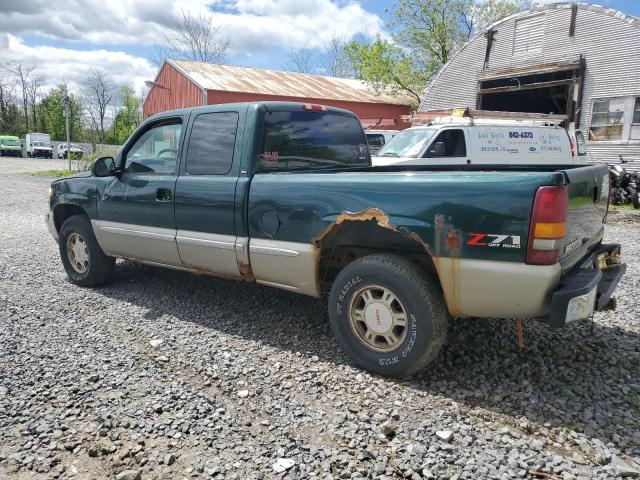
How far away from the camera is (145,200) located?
4.84 m

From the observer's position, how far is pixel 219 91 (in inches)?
902

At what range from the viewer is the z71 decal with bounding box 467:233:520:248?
9.61ft

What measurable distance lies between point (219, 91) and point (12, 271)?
1808 cm

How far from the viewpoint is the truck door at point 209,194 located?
166 inches

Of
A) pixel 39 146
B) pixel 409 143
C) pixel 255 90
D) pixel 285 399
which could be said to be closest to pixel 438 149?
pixel 409 143

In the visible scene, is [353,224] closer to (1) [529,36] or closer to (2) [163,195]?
(2) [163,195]

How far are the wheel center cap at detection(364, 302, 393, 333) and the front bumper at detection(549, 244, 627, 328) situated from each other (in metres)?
1.03

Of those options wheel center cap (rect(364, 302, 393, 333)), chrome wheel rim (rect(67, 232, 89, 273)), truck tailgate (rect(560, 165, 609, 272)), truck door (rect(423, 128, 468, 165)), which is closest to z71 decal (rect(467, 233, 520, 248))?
truck tailgate (rect(560, 165, 609, 272))

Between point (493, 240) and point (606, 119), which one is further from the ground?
point (606, 119)

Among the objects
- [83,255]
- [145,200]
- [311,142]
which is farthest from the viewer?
[83,255]

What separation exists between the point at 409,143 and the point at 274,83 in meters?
17.3

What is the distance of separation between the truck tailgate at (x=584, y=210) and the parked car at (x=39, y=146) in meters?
57.4

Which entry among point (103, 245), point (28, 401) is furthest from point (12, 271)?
point (28, 401)

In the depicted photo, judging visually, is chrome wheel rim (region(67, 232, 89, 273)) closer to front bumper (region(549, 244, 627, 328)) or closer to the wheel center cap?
the wheel center cap
